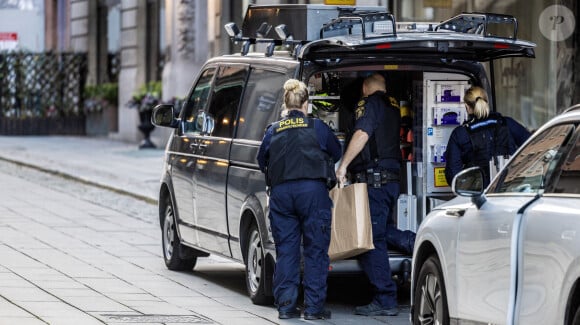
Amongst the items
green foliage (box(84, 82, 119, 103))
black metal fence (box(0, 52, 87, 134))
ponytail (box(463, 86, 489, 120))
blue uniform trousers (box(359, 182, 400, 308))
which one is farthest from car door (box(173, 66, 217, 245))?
black metal fence (box(0, 52, 87, 134))

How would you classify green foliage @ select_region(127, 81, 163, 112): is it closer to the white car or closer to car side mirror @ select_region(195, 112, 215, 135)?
car side mirror @ select_region(195, 112, 215, 135)

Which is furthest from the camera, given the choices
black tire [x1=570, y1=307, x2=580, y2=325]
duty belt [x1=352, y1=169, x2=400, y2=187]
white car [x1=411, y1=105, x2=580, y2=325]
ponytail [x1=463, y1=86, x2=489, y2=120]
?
ponytail [x1=463, y1=86, x2=489, y2=120]

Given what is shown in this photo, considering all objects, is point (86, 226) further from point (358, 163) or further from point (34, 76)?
point (34, 76)

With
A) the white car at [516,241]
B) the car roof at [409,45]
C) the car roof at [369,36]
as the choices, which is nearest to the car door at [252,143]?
the car roof at [369,36]

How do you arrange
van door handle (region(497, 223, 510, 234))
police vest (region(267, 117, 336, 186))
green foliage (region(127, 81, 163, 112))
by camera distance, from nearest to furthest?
1. van door handle (region(497, 223, 510, 234))
2. police vest (region(267, 117, 336, 186))
3. green foliage (region(127, 81, 163, 112))

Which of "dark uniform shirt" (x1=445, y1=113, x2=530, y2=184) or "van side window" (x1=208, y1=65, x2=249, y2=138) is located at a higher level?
"van side window" (x1=208, y1=65, x2=249, y2=138)

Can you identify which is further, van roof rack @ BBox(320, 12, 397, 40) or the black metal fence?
the black metal fence

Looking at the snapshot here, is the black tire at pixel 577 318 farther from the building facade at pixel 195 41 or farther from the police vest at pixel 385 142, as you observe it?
the building facade at pixel 195 41

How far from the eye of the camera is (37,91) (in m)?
41.9

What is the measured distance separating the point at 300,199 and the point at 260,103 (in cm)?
130

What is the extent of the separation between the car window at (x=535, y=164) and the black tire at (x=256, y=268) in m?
3.57

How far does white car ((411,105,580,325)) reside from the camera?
6551mm

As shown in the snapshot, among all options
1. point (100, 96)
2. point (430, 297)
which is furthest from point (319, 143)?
point (100, 96)

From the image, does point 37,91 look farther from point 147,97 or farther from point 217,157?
point 217,157
